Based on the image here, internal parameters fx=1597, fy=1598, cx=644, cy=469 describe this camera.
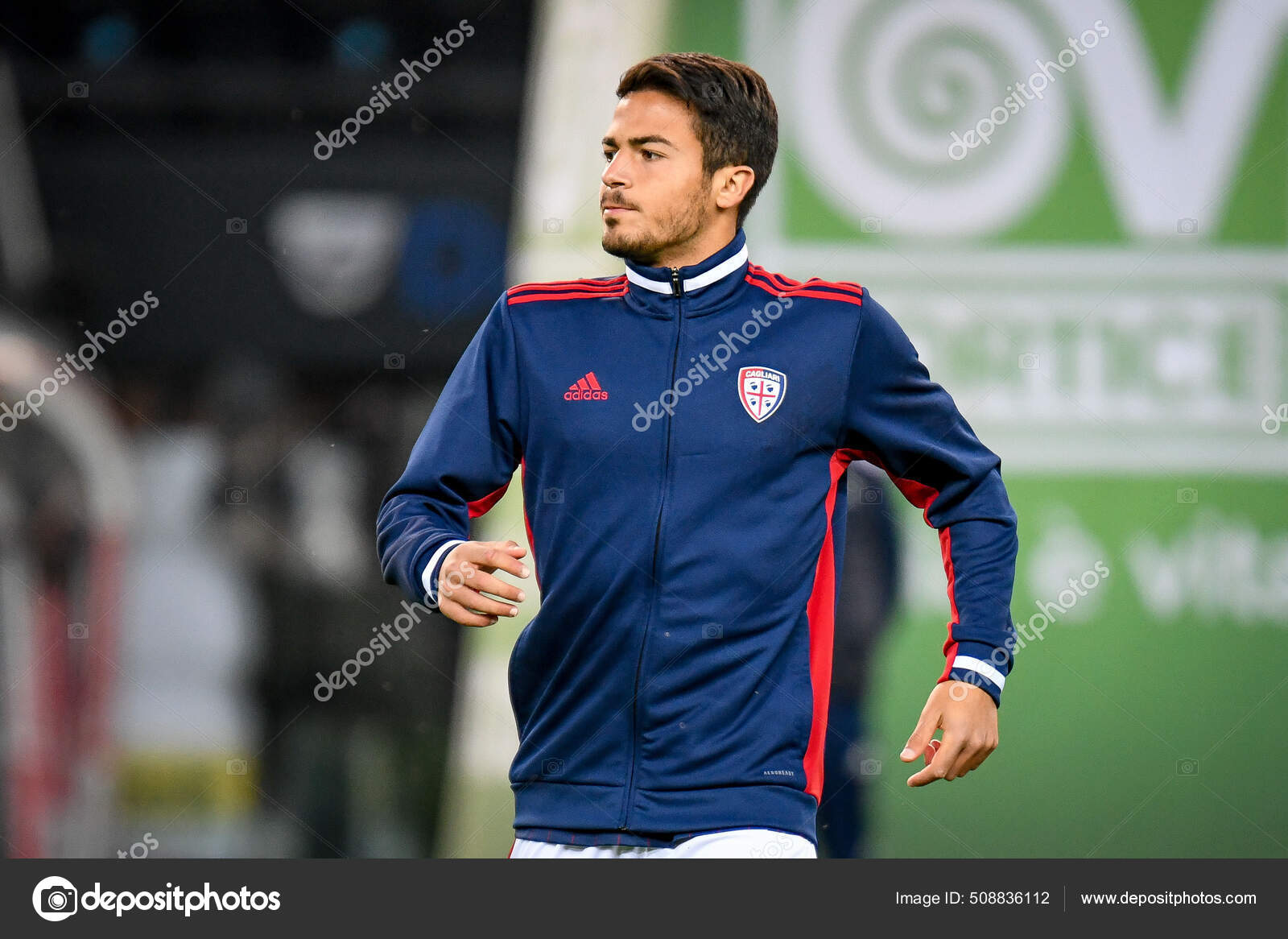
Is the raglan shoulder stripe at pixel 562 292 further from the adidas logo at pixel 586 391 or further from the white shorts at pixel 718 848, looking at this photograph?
the white shorts at pixel 718 848

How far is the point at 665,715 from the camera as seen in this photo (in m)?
2.10

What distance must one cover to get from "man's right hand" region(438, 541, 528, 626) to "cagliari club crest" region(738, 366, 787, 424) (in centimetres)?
44

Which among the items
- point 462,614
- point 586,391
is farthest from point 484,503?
point 462,614

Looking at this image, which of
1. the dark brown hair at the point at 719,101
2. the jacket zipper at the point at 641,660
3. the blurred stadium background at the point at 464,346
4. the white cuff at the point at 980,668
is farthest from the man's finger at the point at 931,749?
the blurred stadium background at the point at 464,346

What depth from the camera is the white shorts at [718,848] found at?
6.71 ft

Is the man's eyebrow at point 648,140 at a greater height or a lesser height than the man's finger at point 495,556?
greater

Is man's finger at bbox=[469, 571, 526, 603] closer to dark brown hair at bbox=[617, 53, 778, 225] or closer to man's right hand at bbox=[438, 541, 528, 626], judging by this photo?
man's right hand at bbox=[438, 541, 528, 626]

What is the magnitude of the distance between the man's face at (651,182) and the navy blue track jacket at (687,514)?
5cm

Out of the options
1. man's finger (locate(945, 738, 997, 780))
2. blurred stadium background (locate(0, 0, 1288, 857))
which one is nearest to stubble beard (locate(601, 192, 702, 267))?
man's finger (locate(945, 738, 997, 780))

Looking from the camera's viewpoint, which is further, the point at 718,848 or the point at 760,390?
the point at 760,390

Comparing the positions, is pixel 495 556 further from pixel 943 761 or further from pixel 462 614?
pixel 943 761

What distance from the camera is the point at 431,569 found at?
2068 millimetres

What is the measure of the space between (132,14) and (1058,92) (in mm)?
2813

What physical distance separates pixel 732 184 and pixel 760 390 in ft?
1.21
